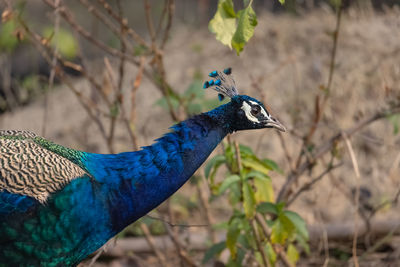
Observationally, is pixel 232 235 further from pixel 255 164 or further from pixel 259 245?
pixel 255 164

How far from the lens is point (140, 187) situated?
1.87m

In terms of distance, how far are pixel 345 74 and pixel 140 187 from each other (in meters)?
→ 2.89

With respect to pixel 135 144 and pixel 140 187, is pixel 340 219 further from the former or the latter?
pixel 140 187

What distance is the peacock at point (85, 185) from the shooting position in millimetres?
1755

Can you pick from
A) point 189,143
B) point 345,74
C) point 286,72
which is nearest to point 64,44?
point 286,72

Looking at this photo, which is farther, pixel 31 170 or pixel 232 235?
pixel 232 235

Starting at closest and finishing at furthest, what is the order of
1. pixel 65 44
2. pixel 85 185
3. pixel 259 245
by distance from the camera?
1. pixel 85 185
2. pixel 259 245
3. pixel 65 44

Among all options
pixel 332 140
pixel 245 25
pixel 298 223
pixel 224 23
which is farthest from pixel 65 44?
pixel 245 25

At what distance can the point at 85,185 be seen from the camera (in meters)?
1.84

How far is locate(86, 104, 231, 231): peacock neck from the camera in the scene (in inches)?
73.6

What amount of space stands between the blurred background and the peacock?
40cm

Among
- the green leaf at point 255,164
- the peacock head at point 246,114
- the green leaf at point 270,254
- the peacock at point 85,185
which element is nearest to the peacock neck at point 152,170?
the peacock at point 85,185

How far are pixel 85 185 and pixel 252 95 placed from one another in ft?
8.11

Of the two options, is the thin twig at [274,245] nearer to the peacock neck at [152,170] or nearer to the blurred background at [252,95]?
the blurred background at [252,95]
